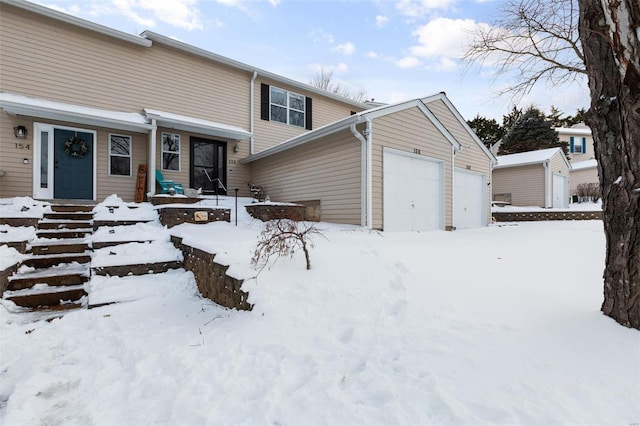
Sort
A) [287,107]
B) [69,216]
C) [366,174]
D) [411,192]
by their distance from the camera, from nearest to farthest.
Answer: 1. [69,216]
2. [366,174]
3. [411,192]
4. [287,107]

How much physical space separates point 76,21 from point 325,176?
7668 mm

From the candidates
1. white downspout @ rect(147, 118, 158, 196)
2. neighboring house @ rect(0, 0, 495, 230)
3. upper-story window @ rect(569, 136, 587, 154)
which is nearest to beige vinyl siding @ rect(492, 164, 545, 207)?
neighboring house @ rect(0, 0, 495, 230)

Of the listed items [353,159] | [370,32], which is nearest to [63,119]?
[353,159]

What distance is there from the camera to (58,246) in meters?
5.08

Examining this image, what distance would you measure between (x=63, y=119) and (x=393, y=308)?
30.2 feet

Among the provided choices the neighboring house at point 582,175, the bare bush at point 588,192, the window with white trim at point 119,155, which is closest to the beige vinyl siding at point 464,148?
the window with white trim at point 119,155

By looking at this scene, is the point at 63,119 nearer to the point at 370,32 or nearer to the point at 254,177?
the point at 254,177

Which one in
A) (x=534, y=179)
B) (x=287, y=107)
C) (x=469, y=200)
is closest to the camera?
(x=469, y=200)

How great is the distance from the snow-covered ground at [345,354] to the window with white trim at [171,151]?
627 centimetres

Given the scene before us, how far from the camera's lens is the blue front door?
8008mm

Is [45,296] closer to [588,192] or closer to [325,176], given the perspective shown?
[325,176]

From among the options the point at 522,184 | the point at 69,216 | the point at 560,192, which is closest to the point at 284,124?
the point at 69,216

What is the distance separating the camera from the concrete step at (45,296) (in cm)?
391

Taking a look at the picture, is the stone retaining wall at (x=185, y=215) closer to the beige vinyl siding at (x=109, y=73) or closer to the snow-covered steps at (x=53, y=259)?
the snow-covered steps at (x=53, y=259)
